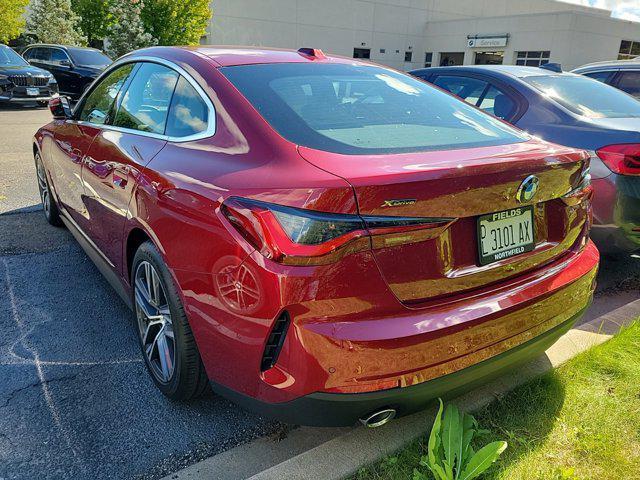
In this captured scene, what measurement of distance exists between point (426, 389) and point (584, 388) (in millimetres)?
1271

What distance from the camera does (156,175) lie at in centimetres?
246

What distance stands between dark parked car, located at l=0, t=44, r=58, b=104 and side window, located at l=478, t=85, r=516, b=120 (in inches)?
523

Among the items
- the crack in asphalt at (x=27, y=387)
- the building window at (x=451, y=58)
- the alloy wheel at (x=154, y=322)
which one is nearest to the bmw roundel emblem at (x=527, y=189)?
the alloy wheel at (x=154, y=322)

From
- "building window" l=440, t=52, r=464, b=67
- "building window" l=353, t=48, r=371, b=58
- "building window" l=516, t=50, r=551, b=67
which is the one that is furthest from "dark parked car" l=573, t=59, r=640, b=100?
"building window" l=440, t=52, r=464, b=67

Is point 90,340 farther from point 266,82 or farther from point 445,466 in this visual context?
point 445,466

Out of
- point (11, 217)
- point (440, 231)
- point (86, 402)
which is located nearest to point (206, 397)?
point (86, 402)

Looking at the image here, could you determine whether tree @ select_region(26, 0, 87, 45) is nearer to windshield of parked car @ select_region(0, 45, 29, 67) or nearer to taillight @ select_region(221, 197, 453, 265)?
windshield of parked car @ select_region(0, 45, 29, 67)

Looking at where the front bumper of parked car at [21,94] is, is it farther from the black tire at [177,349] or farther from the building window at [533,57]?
the building window at [533,57]

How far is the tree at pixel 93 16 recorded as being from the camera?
98.3 feet

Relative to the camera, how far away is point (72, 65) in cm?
1645

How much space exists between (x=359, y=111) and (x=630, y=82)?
6424mm

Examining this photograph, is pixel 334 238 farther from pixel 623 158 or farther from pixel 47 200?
pixel 47 200

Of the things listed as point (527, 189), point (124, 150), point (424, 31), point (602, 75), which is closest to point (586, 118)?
point (527, 189)

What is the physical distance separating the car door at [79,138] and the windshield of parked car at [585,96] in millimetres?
3541
